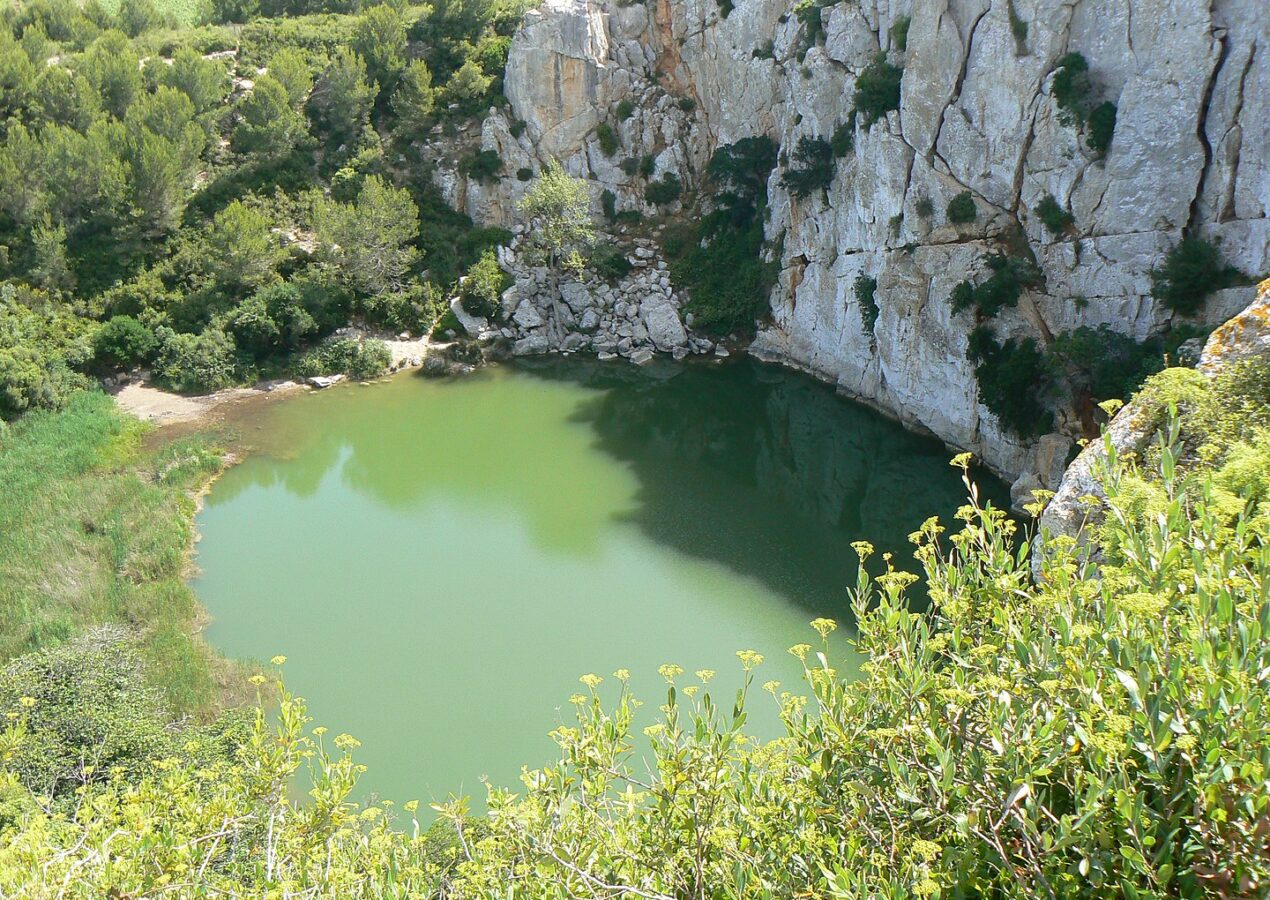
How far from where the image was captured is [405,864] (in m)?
5.44

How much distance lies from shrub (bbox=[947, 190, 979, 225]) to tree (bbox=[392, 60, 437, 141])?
24.6 m

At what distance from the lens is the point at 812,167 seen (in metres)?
28.3

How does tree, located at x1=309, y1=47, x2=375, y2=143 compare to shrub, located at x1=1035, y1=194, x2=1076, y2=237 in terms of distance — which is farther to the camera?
tree, located at x1=309, y1=47, x2=375, y2=143

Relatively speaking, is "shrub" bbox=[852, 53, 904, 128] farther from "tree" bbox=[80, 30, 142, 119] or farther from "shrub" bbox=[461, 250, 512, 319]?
"tree" bbox=[80, 30, 142, 119]

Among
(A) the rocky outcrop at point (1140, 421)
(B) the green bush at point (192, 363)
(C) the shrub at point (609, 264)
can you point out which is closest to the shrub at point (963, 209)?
(A) the rocky outcrop at point (1140, 421)

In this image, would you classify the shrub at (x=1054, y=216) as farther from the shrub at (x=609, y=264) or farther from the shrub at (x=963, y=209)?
the shrub at (x=609, y=264)

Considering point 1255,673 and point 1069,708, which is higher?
point 1255,673

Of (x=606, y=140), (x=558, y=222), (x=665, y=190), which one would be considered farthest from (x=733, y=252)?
(x=606, y=140)

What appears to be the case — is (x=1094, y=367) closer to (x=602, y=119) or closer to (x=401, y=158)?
(x=602, y=119)

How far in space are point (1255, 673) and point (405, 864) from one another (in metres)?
4.61

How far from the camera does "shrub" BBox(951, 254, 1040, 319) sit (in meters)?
21.9

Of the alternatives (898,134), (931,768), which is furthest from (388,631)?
(898,134)

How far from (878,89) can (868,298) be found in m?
5.81

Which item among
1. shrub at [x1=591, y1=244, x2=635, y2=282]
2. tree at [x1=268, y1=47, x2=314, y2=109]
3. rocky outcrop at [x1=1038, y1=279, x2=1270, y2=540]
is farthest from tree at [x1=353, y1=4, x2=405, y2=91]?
rocky outcrop at [x1=1038, y1=279, x2=1270, y2=540]
